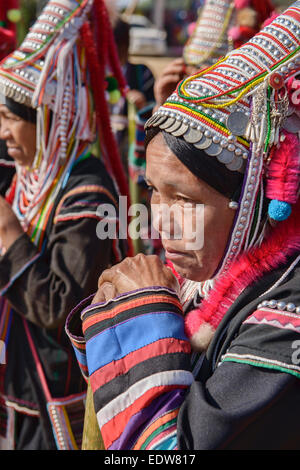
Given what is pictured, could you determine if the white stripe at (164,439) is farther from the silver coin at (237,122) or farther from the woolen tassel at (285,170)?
the silver coin at (237,122)

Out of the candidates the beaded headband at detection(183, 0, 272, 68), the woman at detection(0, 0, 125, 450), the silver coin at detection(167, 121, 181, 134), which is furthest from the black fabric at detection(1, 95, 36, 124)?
the beaded headband at detection(183, 0, 272, 68)

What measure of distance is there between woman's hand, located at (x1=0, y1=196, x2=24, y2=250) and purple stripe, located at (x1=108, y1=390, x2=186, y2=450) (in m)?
1.25

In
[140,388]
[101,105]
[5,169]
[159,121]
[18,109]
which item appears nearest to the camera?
[140,388]

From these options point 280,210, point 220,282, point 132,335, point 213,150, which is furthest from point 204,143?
point 132,335

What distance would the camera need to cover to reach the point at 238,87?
4.40 feet

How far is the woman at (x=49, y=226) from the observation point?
2.29 metres

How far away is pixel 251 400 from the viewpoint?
3.89 ft

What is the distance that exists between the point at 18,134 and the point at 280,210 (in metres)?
1.57

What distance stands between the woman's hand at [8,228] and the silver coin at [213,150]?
4.12 feet

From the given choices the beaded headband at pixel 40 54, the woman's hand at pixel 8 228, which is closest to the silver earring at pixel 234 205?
the woman's hand at pixel 8 228

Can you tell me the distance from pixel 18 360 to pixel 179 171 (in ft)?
4.86

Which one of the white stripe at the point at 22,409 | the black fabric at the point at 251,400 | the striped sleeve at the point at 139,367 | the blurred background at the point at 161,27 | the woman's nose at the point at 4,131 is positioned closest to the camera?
the black fabric at the point at 251,400

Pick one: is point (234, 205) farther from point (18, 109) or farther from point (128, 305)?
point (18, 109)
